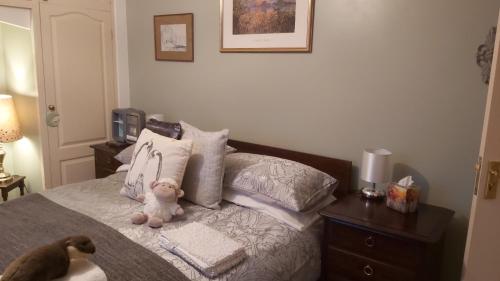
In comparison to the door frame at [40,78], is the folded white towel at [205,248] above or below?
below

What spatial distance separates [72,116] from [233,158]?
1.76m

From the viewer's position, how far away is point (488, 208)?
4.88 feet

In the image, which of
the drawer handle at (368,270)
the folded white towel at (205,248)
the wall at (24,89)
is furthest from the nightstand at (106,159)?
the drawer handle at (368,270)

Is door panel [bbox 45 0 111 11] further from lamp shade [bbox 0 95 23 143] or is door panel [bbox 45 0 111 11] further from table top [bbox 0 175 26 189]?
table top [bbox 0 175 26 189]

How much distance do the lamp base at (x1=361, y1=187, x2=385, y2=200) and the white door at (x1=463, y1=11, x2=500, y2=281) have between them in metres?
0.58

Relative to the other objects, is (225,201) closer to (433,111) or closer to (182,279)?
(182,279)

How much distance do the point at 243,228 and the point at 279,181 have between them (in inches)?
12.1

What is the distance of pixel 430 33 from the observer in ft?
6.49

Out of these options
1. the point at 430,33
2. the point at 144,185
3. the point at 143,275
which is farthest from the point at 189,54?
the point at 143,275

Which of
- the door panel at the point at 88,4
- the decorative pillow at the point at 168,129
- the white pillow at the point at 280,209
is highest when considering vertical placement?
the door panel at the point at 88,4

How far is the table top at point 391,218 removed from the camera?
169 centimetres

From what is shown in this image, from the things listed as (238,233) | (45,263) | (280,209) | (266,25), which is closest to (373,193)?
(280,209)

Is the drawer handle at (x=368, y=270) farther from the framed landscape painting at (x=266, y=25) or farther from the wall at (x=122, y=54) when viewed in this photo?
the wall at (x=122, y=54)

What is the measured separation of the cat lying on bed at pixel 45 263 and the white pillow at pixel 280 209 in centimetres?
100
